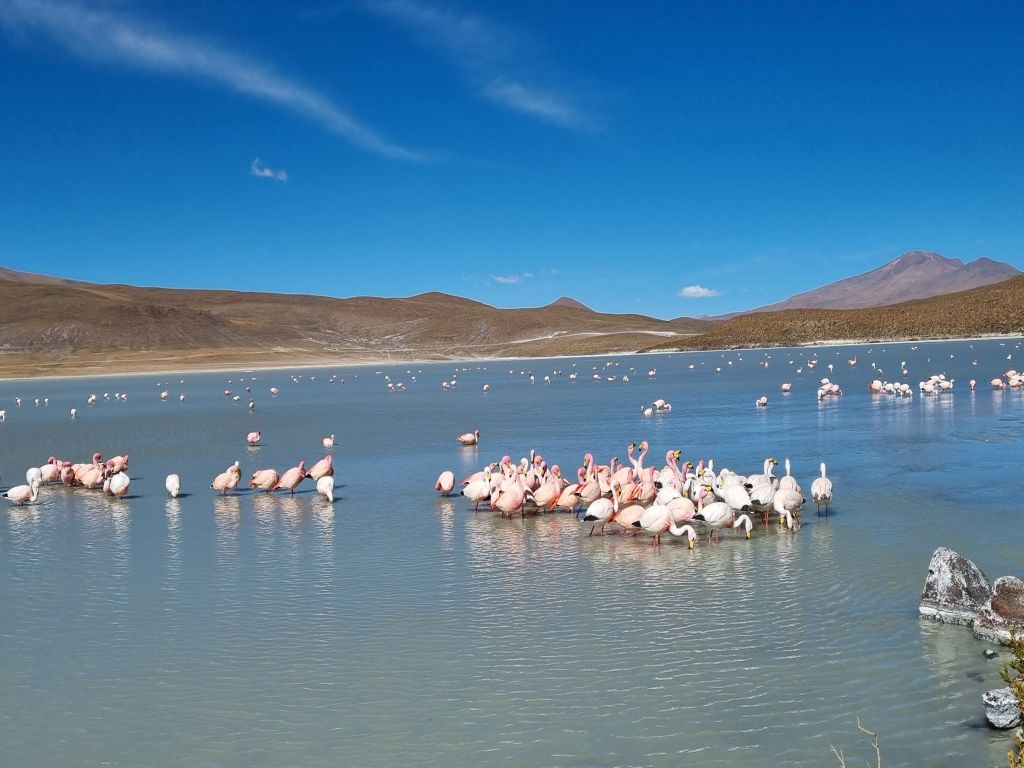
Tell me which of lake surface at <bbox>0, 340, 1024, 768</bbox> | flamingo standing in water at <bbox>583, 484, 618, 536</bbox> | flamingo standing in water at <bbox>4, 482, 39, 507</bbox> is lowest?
lake surface at <bbox>0, 340, 1024, 768</bbox>

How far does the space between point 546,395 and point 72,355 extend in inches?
3289

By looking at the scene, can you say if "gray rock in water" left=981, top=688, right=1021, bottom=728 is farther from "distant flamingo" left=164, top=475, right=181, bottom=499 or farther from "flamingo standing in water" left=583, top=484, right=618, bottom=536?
"distant flamingo" left=164, top=475, right=181, bottom=499

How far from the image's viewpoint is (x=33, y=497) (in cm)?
1577

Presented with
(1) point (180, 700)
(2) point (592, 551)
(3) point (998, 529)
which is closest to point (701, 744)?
(1) point (180, 700)

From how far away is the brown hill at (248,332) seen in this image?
352 ft

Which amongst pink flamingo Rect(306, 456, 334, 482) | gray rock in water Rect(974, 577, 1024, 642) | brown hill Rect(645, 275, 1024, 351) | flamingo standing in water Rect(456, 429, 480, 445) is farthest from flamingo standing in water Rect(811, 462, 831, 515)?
brown hill Rect(645, 275, 1024, 351)

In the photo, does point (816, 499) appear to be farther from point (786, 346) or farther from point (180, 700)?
point (786, 346)

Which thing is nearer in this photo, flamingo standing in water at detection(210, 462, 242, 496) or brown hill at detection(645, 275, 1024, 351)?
flamingo standing in water at detection(210, 462, 242, 496)

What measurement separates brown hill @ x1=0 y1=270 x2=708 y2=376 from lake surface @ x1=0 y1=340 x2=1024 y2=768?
85396mm

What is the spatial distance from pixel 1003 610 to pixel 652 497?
19.3 feet

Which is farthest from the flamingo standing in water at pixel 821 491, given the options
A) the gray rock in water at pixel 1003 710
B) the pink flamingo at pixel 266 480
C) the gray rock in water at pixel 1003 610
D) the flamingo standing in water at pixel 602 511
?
the pink flamingo at pixel 266 480

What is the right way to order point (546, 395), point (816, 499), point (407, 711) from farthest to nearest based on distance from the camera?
point (546, 395) → point (816, 499) → point (407, 711)

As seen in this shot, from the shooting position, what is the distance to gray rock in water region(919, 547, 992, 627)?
7.71m

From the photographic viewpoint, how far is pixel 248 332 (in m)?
144
